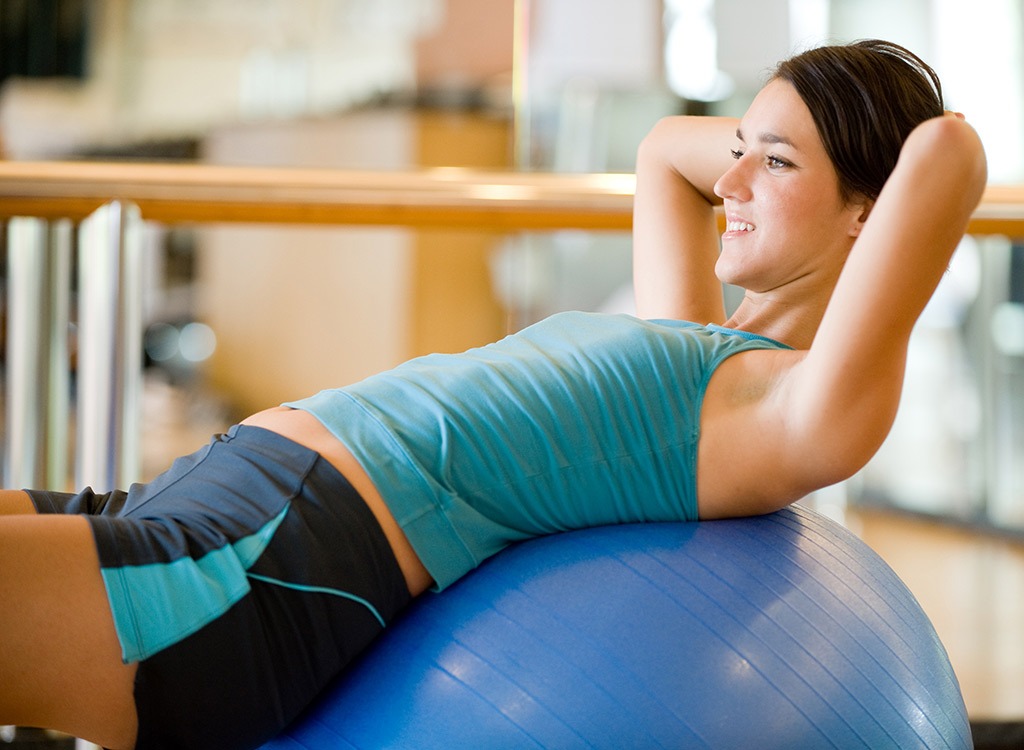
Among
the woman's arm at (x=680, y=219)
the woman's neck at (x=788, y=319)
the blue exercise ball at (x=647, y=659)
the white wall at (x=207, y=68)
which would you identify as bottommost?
the blue exercise ball at (x=647, y=659)

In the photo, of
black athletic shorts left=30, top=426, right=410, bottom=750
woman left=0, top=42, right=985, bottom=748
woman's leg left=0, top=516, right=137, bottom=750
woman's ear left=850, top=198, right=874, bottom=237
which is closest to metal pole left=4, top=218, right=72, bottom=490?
woman left=0, top=42, right=985, bottom=748

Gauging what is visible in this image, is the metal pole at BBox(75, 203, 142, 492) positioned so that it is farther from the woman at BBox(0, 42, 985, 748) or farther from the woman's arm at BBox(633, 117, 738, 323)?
the woman's arm at BBox(633, 117, 738, 323)

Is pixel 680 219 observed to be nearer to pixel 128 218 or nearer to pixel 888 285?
pixel 888 285

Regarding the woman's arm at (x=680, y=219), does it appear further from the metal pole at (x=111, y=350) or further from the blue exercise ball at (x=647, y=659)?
the metal pole at (x=111, y=350)

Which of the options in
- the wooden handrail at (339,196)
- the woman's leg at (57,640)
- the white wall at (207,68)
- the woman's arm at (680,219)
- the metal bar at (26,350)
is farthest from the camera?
the white wall at (207,68)

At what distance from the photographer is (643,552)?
1.12 metres

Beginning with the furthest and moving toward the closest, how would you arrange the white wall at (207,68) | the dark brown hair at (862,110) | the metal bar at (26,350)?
the white wall at (207,68)
the metal bar at (26,350)
the dark brown hair at (862,110)

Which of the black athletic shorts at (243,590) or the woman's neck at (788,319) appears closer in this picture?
the black athletic shorts at (243,590)

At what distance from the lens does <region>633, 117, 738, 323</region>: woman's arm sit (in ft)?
5.03

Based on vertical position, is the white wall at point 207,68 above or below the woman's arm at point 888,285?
above

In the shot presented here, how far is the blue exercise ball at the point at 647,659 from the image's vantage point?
1016mm

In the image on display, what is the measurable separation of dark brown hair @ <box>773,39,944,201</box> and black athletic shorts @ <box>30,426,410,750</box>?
24.2 inches

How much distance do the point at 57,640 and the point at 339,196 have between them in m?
1.01

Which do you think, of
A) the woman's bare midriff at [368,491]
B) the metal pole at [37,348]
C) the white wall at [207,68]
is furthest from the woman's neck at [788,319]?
the white wall at [207,68]
